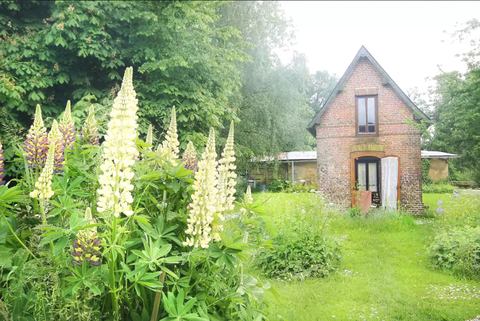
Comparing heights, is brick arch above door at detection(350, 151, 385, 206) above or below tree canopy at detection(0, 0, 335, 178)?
below

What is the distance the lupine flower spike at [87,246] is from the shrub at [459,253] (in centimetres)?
620

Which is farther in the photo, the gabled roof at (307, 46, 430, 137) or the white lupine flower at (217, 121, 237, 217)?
the gabled roof at (307, 46, 430, 137)

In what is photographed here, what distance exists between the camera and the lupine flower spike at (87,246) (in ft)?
5.08

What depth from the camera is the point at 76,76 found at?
8.91m

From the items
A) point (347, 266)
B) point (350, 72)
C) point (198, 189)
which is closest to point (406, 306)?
point (347, 266)

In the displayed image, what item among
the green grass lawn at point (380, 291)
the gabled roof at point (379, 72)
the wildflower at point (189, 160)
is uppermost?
the gabled roof at point (379, 72)

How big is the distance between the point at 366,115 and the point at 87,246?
41.9 feet

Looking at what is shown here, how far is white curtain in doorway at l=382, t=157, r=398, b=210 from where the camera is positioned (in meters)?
12.3

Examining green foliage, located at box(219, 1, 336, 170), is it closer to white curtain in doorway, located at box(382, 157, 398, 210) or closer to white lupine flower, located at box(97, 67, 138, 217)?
white curtain in doorway, located at box(382, 157, 398, 210)

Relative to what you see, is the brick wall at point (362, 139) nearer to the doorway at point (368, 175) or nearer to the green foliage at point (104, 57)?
the doorway at point (368, 175)

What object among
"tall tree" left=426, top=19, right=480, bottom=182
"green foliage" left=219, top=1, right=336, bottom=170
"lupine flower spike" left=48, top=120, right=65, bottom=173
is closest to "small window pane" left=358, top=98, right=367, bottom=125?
"tall tree" left=426, top=19, right=480, bottom=182

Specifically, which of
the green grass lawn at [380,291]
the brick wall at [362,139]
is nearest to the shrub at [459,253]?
the green grass lawn at [380,291]

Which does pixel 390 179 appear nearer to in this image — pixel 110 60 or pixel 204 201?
pixel 110 60

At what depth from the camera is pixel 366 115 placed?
42.3 ft
